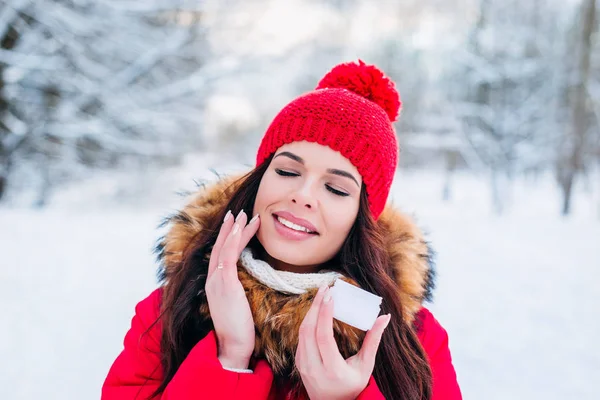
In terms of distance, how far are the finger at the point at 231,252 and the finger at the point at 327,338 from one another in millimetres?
316

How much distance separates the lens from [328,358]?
3.72 ft

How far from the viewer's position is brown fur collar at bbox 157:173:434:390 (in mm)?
1333

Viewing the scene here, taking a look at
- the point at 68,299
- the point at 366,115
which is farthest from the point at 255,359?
the point at 68,299

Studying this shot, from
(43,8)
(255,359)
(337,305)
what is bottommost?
(255,359)

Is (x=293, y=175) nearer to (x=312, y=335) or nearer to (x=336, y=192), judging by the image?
(x=336, y=192)

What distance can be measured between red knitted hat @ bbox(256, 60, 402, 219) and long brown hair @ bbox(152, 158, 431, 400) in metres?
0.12

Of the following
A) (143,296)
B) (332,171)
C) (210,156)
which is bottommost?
(143,296)

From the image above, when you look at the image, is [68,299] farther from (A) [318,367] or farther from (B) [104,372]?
(A) [318,367]

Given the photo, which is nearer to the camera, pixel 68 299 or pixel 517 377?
pixel 517 377

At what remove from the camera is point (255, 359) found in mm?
1361

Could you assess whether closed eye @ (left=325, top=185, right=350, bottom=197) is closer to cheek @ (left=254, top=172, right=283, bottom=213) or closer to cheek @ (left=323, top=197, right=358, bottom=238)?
cheek @ (left=323, top=197, right=358, bottom=238)

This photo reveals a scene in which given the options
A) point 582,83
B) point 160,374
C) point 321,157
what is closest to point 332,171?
point 321,157

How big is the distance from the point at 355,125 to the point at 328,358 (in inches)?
31.5

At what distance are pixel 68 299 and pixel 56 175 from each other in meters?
5.61
